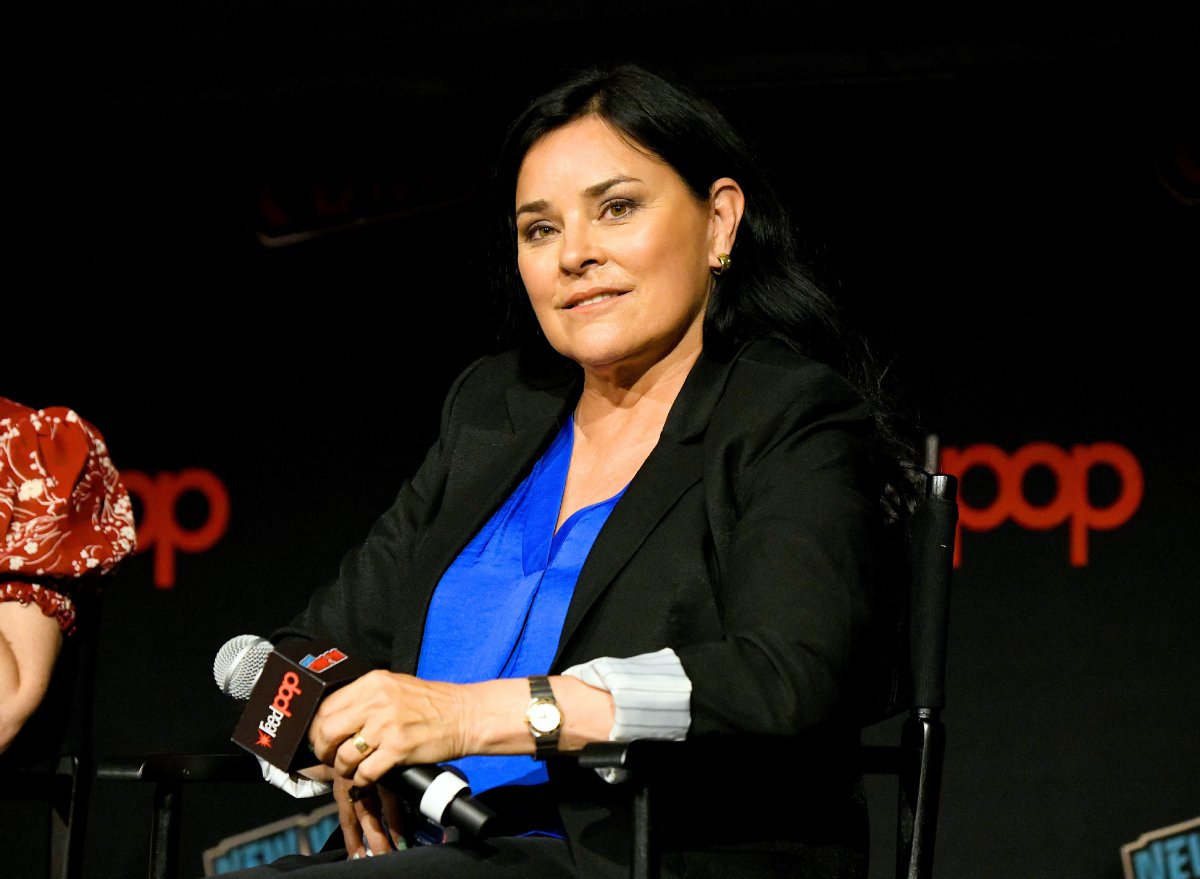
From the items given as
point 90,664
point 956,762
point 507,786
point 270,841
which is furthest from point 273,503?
point 507,786

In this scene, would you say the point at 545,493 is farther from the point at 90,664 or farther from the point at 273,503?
the point at 273,503

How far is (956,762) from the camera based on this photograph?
12.2 ft

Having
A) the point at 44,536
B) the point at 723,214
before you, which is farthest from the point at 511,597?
the point at 44,536

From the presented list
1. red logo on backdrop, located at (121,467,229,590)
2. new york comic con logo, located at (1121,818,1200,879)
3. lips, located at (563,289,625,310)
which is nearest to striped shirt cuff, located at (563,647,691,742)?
lips, located at (563,289,625,310)

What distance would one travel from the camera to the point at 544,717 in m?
1.58

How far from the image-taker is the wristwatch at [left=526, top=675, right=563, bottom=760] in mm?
1580

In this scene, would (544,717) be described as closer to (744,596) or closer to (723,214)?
(744,596)

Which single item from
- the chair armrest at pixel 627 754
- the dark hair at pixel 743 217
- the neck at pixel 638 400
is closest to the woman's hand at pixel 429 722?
the chair armrest at pixel 627 754

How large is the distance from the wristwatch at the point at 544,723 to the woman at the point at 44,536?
1144mm

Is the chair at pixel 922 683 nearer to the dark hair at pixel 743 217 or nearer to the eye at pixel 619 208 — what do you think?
the dark hair at pixel 743 217

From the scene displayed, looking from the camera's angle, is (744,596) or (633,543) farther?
(633,543)

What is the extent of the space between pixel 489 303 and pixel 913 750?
7.99 feet

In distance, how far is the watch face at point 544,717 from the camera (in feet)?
5.18

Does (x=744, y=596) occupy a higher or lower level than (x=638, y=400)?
lower
